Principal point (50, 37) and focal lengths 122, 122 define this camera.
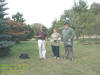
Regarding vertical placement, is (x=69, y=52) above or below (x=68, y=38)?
below

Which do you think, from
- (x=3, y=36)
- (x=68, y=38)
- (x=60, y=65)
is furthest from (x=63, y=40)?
(x=3, y=36)

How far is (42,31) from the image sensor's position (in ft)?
19.1

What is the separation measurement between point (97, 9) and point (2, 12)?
14932 mm

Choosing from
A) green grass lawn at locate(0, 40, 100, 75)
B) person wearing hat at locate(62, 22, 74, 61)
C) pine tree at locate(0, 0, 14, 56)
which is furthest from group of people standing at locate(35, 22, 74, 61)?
pine tree at locate(0, 0, 14, 56)

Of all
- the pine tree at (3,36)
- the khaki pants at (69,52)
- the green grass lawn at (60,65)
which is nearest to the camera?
the green grass lawn at (60,65)

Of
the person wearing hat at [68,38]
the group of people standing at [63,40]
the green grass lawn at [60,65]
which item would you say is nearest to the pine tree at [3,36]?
the green grass lawn at [60,65]

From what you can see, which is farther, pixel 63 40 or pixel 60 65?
pixel 63 40

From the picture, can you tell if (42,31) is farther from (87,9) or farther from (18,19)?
(18,19)

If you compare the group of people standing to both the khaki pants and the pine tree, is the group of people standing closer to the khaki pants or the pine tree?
the khaki pants

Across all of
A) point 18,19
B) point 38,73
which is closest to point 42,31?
point 38,73

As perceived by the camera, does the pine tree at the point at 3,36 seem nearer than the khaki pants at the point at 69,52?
No

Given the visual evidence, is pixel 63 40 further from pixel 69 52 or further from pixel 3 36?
pixel 3 36

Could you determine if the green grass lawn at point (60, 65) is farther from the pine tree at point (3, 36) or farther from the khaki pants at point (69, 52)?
the pine tree at point (3, 36)

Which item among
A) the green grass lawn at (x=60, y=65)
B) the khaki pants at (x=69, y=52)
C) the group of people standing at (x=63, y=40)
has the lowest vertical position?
the green grass lawn at (x=60, y=65)
